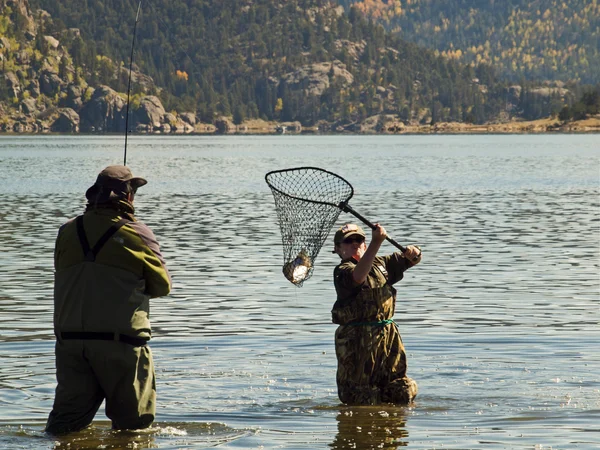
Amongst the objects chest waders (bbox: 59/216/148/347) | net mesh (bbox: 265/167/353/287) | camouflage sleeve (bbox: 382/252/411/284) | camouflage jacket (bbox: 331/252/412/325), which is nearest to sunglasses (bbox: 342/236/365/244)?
camouflage jacket (bbox: 331/252/412/325)

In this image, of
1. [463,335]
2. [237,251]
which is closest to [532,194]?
[237,251]

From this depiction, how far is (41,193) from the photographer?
2282 inches

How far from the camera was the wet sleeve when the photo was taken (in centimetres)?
914

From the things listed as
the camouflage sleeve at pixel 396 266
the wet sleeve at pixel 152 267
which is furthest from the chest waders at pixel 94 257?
the camouflage sleeve at pixel 396 266

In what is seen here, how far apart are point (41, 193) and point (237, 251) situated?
101 ft

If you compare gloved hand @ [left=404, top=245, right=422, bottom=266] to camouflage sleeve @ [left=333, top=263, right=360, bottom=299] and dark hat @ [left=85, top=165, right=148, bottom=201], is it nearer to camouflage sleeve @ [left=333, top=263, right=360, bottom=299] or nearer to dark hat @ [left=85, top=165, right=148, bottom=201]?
camouflage sleeve @ [left=333, top=263, right=360, bottom=299]

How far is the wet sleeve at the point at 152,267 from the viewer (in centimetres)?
914

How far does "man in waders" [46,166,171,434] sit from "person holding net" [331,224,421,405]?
230 centimetres

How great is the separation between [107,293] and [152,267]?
0.40 meters

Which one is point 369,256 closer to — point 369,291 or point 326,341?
point 369,291

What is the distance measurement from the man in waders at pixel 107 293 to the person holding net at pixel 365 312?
7.56 ft

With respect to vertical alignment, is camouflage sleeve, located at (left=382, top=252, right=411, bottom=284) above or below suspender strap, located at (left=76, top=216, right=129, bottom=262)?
below

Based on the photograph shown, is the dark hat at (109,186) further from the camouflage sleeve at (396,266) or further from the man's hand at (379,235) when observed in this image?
the camouflage sleeve at (396,266)

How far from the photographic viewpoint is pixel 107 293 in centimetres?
907
